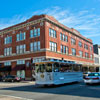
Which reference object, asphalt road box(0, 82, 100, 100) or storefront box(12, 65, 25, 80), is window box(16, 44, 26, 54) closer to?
storefront box(12, 65, 25, 80)

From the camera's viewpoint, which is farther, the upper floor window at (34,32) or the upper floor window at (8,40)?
the upper floor window at (8,40)

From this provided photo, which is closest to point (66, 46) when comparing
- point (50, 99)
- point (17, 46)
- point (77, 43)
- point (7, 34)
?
point (77, 43)

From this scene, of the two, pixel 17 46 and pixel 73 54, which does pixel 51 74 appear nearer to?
pixel 17 46

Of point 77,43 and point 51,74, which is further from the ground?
point 77,43

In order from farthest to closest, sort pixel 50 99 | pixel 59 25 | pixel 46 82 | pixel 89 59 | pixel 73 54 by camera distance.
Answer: pixel 89 59
pixel 73 54
pixel 59 25
pixel 46 82
pixel 50 99

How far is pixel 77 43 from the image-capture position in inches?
1887

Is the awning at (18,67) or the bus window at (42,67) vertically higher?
the bus window at (42,67)

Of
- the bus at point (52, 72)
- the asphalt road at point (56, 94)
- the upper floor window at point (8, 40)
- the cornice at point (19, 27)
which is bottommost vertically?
the asphalt road at point (56, 94)

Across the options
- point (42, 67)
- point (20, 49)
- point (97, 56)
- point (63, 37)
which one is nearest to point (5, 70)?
point (20, 49)

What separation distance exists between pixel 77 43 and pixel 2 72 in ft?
77.4

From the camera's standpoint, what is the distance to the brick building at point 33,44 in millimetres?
34156

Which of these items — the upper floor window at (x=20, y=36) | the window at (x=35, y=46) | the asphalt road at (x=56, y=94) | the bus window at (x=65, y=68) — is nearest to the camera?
the asphalt road at (x=56, y=94)

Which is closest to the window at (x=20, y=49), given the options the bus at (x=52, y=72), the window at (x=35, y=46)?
the window at (x=35, y=46)

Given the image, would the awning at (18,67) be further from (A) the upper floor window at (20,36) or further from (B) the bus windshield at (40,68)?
(B) the bus windshield at (40,68)
